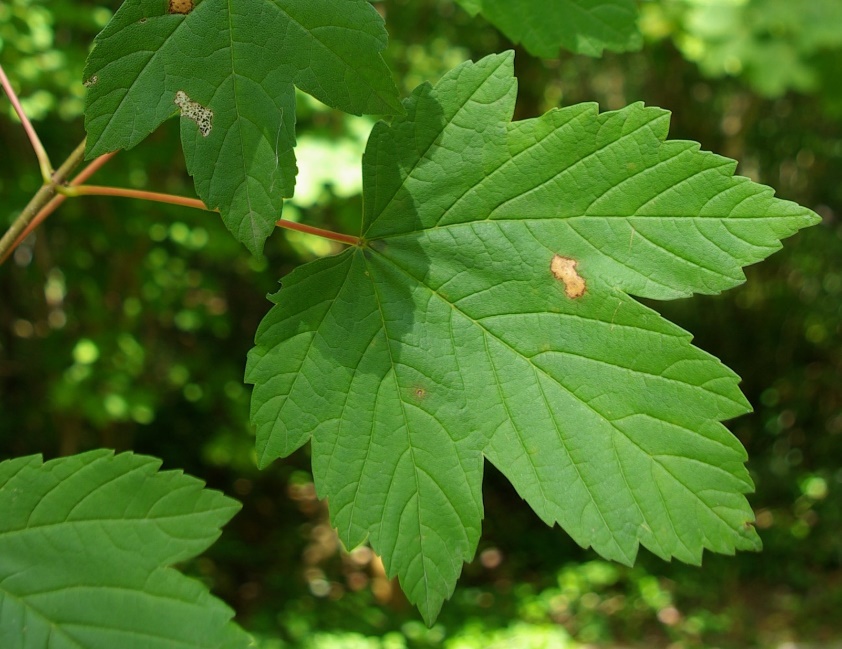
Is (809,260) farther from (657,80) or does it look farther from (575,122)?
(575,122)

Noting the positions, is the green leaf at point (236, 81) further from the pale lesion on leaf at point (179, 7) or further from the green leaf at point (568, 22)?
the green leaf at point (568, 22)

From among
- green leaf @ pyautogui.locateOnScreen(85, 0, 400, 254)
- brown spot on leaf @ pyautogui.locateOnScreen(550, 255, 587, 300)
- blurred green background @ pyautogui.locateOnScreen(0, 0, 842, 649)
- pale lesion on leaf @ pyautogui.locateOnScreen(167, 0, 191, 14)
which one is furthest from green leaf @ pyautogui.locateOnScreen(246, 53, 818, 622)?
blurred green background @ pyautogui.locateOnScreen(0, 0, 842, 649)

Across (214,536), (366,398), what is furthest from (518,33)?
(214,536)

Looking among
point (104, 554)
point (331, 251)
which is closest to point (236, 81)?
point (104, 554)

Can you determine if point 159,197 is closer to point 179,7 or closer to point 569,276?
point 179,7

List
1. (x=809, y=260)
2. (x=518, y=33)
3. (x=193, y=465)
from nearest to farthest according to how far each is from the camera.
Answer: (x=518, y=33) < (x=193, y=465) < (x=809, y=260)

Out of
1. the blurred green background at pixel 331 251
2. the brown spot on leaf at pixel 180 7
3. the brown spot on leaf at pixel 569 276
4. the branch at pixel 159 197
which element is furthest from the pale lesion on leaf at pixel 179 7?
the blurred green background at pixel 331 251

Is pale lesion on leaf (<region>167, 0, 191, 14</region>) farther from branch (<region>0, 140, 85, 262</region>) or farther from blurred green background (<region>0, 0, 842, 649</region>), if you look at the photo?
blurred green background (<region>0, 0, 842, 649</region>)
